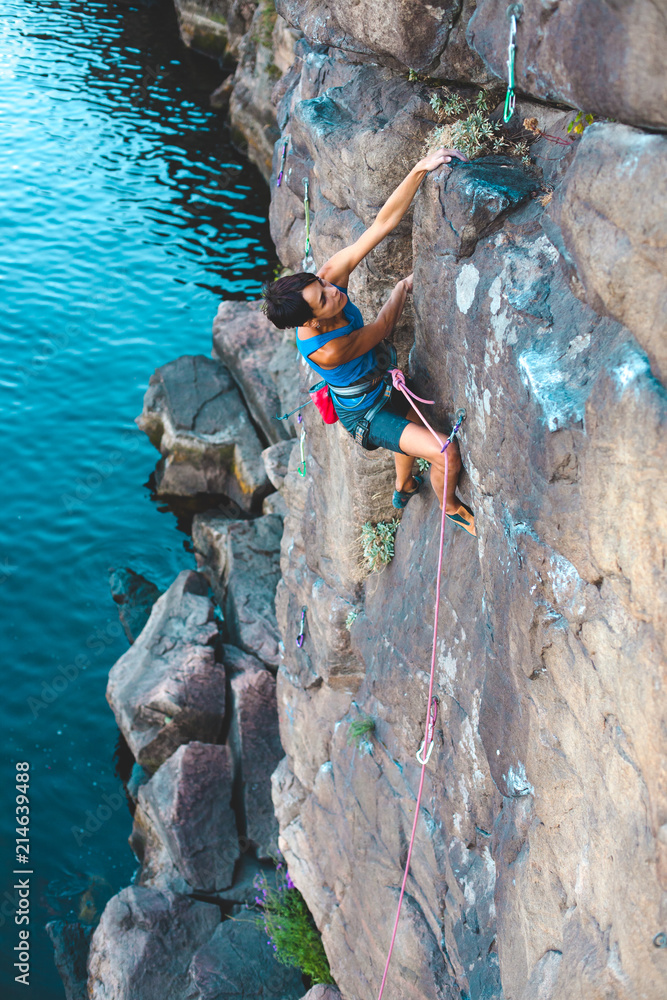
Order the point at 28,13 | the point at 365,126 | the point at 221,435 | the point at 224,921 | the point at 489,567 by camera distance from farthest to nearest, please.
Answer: the point at 28,13 → the point at 221,435 → the point at 224,921 → the point at 365,126 → the point at 489,567

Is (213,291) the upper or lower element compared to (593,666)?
lower

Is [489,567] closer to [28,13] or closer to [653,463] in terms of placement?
[653,463]

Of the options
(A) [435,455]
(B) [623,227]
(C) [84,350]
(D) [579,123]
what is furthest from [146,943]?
(C) [84,350]

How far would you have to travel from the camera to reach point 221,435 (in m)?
14.6

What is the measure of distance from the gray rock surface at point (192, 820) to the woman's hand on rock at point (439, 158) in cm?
778

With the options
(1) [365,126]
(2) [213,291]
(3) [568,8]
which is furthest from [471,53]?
(2) [213,291]

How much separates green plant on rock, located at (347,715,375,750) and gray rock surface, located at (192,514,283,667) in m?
4.51

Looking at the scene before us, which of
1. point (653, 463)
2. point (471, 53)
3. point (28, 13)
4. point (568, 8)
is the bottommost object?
point (28, 13)

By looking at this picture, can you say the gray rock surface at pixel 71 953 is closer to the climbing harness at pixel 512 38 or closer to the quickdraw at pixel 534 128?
the quickdraw at pixel 534 128

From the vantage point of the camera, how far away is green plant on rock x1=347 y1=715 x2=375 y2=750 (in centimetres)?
672

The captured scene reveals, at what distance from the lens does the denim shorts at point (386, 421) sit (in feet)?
17.2

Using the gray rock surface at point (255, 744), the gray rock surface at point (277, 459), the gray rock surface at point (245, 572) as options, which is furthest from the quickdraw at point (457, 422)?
the gray rock surface at point (245, 572)

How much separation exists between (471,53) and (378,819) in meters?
5.58

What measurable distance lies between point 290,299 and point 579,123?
1913mm
